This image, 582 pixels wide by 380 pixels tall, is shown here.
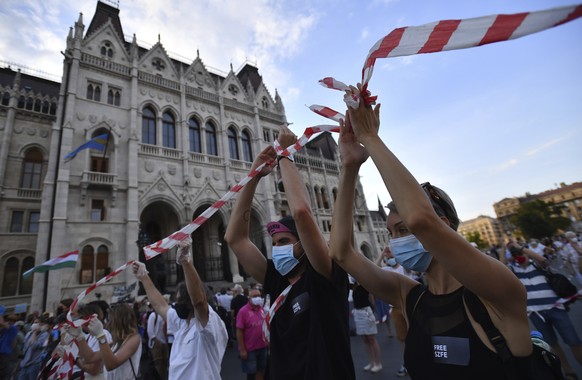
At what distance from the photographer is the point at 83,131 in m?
14.7

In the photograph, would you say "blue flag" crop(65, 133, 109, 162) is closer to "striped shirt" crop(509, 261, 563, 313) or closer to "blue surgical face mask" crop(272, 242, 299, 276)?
"blue surgical face mask" crop(272, 242, 299, 276)

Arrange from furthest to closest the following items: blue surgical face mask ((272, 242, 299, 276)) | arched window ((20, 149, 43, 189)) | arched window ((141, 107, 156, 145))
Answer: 1. arched window ((141, 107, 156, 145))
2. arched window ((20, 149, 43, 189))
3. blue surgical face mask ((272, 242, 299, 276))

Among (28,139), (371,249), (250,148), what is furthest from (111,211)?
(371,249)

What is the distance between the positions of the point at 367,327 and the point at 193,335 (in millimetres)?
3697

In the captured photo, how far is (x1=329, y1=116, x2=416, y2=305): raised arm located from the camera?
1.47 meters

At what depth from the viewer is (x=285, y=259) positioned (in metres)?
1.99

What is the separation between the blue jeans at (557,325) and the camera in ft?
11.8

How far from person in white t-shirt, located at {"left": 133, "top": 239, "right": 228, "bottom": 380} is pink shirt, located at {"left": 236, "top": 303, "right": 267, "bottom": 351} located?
1873 millimetres

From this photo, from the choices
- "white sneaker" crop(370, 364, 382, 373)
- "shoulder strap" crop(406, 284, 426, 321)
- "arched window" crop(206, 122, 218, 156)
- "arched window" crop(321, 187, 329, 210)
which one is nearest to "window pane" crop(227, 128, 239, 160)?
"arched window" crop(206, 122, 218, 156)

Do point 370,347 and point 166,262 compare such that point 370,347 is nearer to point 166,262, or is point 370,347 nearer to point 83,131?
point 166,262

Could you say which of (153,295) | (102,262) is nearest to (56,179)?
(102,262)

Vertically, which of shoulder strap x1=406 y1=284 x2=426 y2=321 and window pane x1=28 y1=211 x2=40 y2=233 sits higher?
window pane x1=28 y1=211 x2=40 y2=233

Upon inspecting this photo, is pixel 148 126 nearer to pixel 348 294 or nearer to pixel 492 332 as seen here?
pixel 348 294

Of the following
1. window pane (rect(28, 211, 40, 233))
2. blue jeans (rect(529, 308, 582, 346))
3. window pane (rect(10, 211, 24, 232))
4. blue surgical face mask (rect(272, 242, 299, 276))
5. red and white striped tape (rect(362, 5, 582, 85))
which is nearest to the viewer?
red and white striped tape (rect(362, 5, 582, 85))
